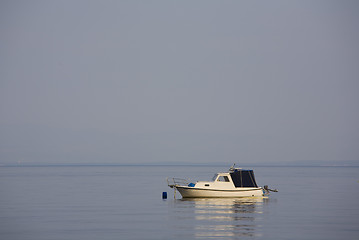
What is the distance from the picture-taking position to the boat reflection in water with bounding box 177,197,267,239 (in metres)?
41.7

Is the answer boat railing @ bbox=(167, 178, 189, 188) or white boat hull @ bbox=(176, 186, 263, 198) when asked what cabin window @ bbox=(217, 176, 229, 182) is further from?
boat railing @ bbox=(167, 178, 189, 188)

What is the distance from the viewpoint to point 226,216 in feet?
170

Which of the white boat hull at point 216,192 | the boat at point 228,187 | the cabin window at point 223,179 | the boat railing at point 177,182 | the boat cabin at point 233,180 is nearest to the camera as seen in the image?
the white boat hull at point 216,192

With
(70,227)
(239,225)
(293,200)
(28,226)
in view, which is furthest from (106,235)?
(293,200)

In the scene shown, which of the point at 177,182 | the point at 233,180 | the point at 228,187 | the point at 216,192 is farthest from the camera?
the point at 177,182

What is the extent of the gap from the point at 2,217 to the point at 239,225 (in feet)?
69.8

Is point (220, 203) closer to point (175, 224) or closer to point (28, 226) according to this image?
point (175, 224)

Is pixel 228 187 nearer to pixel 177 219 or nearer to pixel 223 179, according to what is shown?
pixel 223 179

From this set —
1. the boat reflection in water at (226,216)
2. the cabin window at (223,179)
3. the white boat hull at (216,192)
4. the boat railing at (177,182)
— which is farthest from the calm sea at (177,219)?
the cabin window at (223,179)

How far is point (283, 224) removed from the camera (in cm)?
4728

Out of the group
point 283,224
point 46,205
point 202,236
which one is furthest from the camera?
point 46,205

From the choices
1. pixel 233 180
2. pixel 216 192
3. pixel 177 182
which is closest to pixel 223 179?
pixel 233 180

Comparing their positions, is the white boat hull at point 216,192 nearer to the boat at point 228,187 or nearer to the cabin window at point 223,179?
the boat at point 228,187

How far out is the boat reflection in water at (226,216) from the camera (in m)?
41.7
